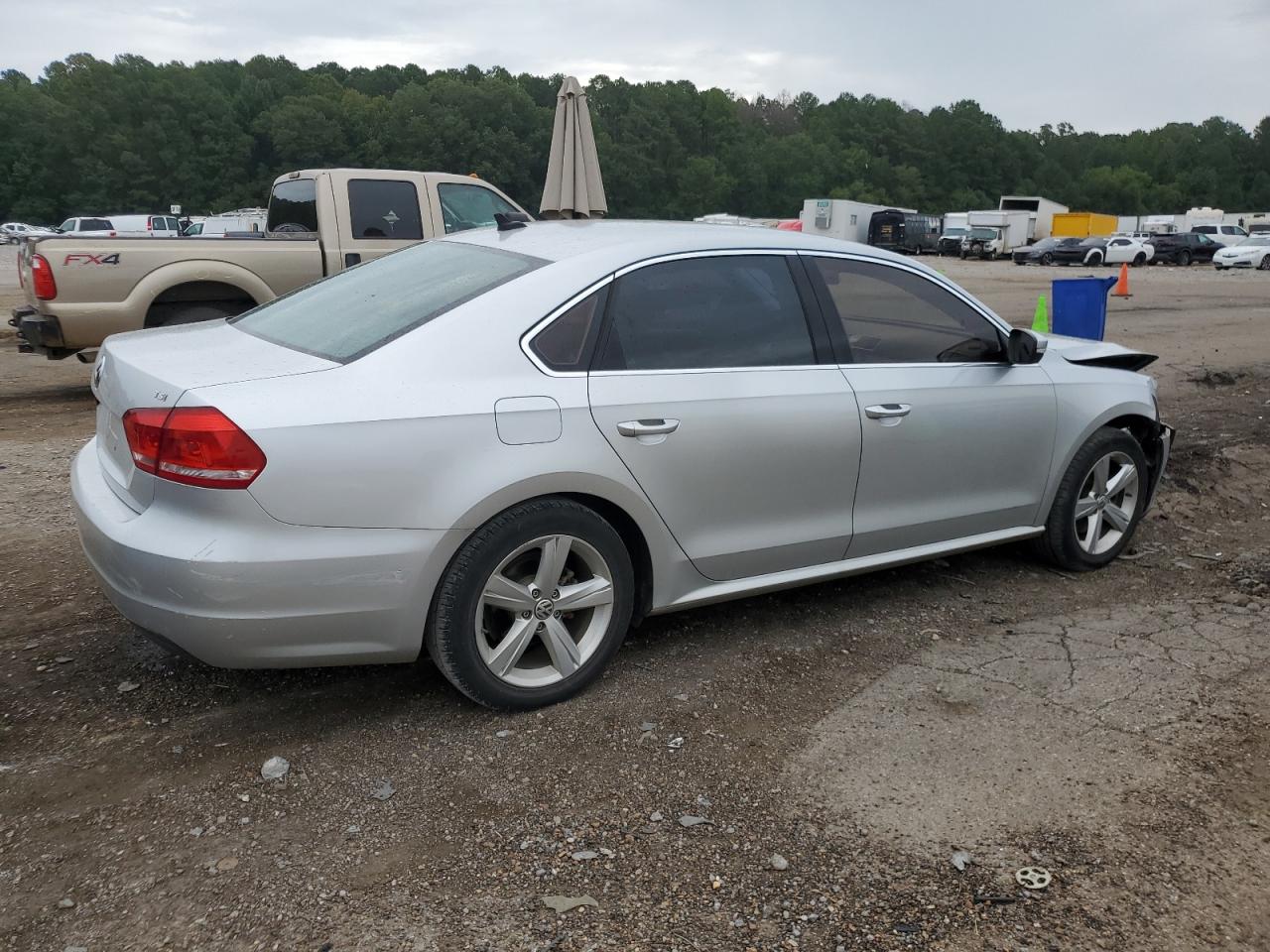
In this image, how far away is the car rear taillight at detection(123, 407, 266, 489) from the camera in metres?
2.93

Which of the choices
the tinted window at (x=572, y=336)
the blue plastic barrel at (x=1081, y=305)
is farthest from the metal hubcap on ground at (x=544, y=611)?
the blue plastic barrel at (x=1081, y=305)

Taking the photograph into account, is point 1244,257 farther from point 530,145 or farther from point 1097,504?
point 530,145

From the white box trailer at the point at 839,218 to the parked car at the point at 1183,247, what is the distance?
12.5 metres

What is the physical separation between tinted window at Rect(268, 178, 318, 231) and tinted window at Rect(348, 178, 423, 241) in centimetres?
38

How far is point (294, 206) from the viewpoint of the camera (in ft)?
31.5

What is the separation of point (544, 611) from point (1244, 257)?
144 ft

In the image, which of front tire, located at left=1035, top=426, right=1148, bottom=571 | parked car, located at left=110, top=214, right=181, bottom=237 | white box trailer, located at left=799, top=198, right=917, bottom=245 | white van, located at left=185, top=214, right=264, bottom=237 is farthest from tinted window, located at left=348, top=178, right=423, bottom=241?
white box trailer, located at left=799, top=198, right=917, bottom=245

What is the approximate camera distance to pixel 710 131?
390ft

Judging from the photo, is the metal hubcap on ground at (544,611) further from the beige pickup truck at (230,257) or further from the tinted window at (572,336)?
the beige pickup truck at (230,257)

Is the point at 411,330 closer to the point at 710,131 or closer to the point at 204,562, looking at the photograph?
the point at 204,562

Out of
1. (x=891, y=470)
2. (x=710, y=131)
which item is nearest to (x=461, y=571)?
(x=891, y=470)

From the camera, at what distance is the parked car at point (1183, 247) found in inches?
1719

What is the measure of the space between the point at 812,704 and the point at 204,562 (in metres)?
2.03

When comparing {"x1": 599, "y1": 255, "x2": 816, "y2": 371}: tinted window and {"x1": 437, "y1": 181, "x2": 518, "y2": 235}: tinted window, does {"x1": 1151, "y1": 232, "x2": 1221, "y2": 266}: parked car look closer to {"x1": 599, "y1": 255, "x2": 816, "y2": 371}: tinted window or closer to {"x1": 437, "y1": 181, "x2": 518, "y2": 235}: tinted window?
{"x1": 437, "y1": 181, "x2": 518, "y2": 235}: tinted window
